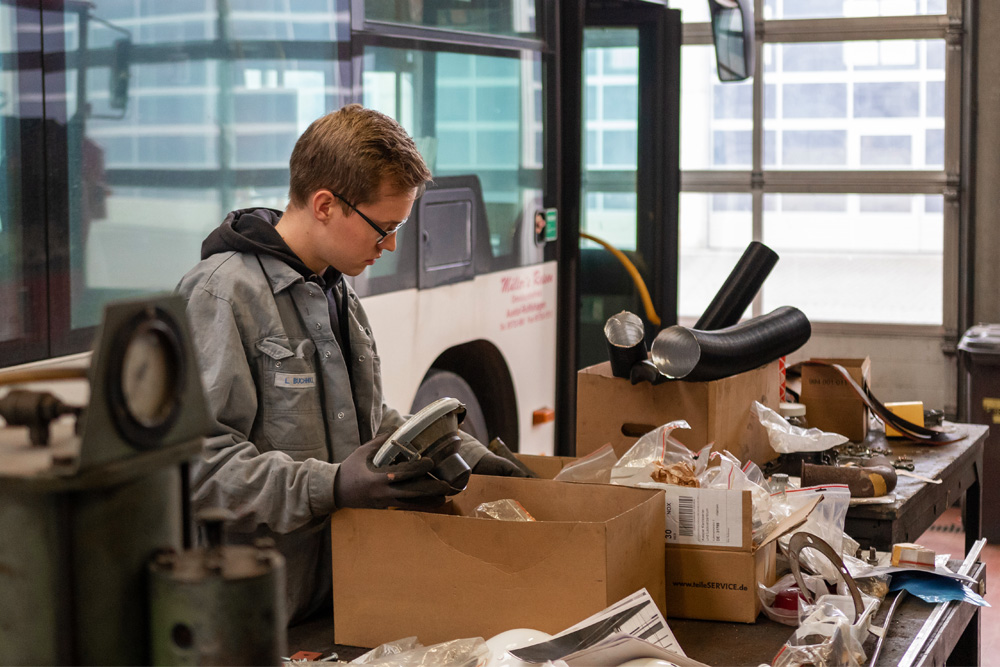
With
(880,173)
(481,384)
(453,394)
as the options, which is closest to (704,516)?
(453,394)

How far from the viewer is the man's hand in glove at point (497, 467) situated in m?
1.99

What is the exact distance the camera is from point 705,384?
2.36m

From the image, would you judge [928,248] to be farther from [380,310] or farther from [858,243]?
[380,310]

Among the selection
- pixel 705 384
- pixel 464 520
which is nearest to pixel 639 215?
pixel 705 384

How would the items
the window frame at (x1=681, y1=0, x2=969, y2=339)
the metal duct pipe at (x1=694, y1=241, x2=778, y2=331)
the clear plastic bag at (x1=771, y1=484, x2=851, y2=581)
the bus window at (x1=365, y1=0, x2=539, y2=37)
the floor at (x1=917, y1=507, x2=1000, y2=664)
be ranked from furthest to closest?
the window frame at (x1=681, y1=0, x2=969, y2=339) < the floor at (x1=917, y1=507, x2=1000, y2=664) < the bus window at (x1=365, y1=0, x2=539, y2=37) < the metal duct pipe at (x1=694, y1=241, x2=778, y2=331) < the clear plastic bag at (x1=771, y1=484, x2=851, y2=581)

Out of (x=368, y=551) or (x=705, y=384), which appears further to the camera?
(x=705, y=384)

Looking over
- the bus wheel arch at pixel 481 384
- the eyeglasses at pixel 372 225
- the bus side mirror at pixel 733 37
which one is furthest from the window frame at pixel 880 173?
the eyeglasses at pixel 372 225

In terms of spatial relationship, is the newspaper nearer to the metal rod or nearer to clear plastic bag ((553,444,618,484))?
the metal rod

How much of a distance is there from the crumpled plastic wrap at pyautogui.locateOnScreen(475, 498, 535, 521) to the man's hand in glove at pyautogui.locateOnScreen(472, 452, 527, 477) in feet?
0.63

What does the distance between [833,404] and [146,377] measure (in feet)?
8.23

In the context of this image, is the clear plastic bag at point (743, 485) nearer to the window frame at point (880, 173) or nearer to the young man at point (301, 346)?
the young man at point (301, 346)

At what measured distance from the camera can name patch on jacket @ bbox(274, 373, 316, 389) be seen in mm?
1765

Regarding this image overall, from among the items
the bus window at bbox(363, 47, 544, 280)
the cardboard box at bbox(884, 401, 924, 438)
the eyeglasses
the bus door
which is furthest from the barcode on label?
the bus door

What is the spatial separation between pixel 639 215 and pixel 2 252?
3.70 metres
